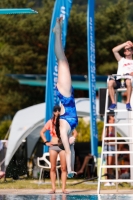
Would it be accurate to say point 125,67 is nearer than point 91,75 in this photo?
Yes

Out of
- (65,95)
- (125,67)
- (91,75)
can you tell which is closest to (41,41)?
(91,75)

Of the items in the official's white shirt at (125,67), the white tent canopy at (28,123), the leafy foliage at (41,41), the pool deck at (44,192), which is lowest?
the pool deck at (44,192)

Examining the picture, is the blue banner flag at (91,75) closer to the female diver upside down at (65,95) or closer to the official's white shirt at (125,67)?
the official's white shirt at (125,67)

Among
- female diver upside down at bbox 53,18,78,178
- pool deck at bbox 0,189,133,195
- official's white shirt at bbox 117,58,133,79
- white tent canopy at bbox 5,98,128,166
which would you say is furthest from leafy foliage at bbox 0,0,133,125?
female diver upside down at bbox 53,18,78,178

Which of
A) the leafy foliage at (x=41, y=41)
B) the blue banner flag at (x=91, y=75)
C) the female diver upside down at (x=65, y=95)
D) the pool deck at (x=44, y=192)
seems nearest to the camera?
the female diver upside down at (x=65, y=95)

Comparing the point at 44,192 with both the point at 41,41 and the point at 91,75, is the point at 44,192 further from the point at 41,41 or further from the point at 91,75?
the point at 41,41

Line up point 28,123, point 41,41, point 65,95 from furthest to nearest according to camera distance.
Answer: point 41,41 → point 28,123 → point 65,95

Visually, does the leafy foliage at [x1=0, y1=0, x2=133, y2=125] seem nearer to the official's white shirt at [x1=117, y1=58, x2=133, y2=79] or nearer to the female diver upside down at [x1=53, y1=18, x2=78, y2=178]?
the official's white shirt at [x1=117, y1=58, x2=133, y2=79]

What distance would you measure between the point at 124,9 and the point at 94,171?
22154 millimetres

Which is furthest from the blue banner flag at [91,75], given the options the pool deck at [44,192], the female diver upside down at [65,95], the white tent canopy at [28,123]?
the female diver upside down at [65,95]

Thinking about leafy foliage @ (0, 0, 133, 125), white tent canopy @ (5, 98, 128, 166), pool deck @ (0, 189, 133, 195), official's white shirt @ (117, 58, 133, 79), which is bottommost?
pool deck @ (0, 189, 133, 195)

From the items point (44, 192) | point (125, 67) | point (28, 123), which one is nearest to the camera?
point (44, 192)

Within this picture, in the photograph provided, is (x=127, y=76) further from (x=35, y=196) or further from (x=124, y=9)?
(x=124, y=9)

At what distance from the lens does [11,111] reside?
45.1 meters
